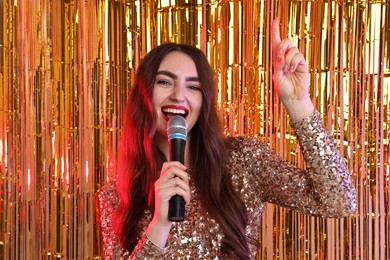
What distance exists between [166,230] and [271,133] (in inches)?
34.1

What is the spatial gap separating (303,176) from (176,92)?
1.11 ft

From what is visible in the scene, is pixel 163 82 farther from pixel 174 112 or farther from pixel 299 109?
pixel 299 109

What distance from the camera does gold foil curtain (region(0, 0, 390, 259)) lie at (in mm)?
2170

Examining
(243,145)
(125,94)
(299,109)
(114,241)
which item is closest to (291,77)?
(299,109)

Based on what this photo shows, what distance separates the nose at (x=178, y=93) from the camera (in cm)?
154

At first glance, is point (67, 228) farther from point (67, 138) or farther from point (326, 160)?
point (326, 160)

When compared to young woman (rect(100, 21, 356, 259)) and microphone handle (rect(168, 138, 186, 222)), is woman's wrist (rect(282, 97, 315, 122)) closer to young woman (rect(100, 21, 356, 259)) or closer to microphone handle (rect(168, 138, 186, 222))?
young woman (rect(100, 21, 356, 259))

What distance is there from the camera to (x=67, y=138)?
232 cm

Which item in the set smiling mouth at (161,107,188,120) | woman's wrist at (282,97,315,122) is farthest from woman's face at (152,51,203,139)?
woman's wrist at (282,97,315,122)

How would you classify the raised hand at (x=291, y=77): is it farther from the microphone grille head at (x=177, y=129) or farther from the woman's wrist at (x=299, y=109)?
the microphone grille head at (x=177, y=129)

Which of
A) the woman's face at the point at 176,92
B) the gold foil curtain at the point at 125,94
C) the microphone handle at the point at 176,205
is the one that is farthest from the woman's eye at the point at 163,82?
the gold foil curtain at the point at 125,94

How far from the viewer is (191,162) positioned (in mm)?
1638

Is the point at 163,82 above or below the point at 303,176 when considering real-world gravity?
above

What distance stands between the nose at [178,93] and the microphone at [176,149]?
177 millimetres
